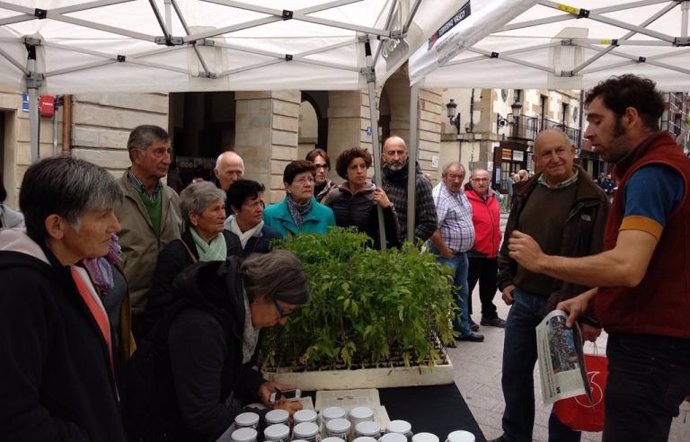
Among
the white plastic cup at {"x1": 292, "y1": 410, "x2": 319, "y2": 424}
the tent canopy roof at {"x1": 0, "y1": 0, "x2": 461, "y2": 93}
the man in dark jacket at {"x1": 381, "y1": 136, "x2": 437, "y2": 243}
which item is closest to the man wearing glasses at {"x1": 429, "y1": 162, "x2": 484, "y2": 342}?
the man in dark jacket at {"x1": 381, "y1": 136, "x2": 437, "y2": 243}

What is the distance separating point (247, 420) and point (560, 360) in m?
1.19

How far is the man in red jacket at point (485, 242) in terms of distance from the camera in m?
5.88

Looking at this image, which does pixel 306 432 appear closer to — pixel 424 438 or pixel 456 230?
pixel 424 438

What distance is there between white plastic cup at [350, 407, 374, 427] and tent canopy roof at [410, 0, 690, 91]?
262 cm

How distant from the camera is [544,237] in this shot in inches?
111

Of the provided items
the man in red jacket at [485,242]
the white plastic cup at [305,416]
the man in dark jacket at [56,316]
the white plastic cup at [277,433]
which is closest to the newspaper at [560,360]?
the white plastic cup at [305,416]

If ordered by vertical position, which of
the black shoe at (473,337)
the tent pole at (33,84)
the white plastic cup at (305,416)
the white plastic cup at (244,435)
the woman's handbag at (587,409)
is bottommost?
the black shoe at (473,337)

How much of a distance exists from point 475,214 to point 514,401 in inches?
127

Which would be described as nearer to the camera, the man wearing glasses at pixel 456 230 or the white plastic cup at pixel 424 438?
the white plastic cup at pixel 424 438

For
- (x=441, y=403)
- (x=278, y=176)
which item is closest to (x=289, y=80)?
(x=441, y=403)

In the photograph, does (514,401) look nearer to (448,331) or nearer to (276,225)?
(448,331)

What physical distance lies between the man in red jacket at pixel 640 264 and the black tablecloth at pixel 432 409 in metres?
0.53

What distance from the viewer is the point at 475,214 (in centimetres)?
595

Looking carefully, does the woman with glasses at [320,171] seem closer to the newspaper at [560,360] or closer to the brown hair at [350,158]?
the brown hair at [350,158]
